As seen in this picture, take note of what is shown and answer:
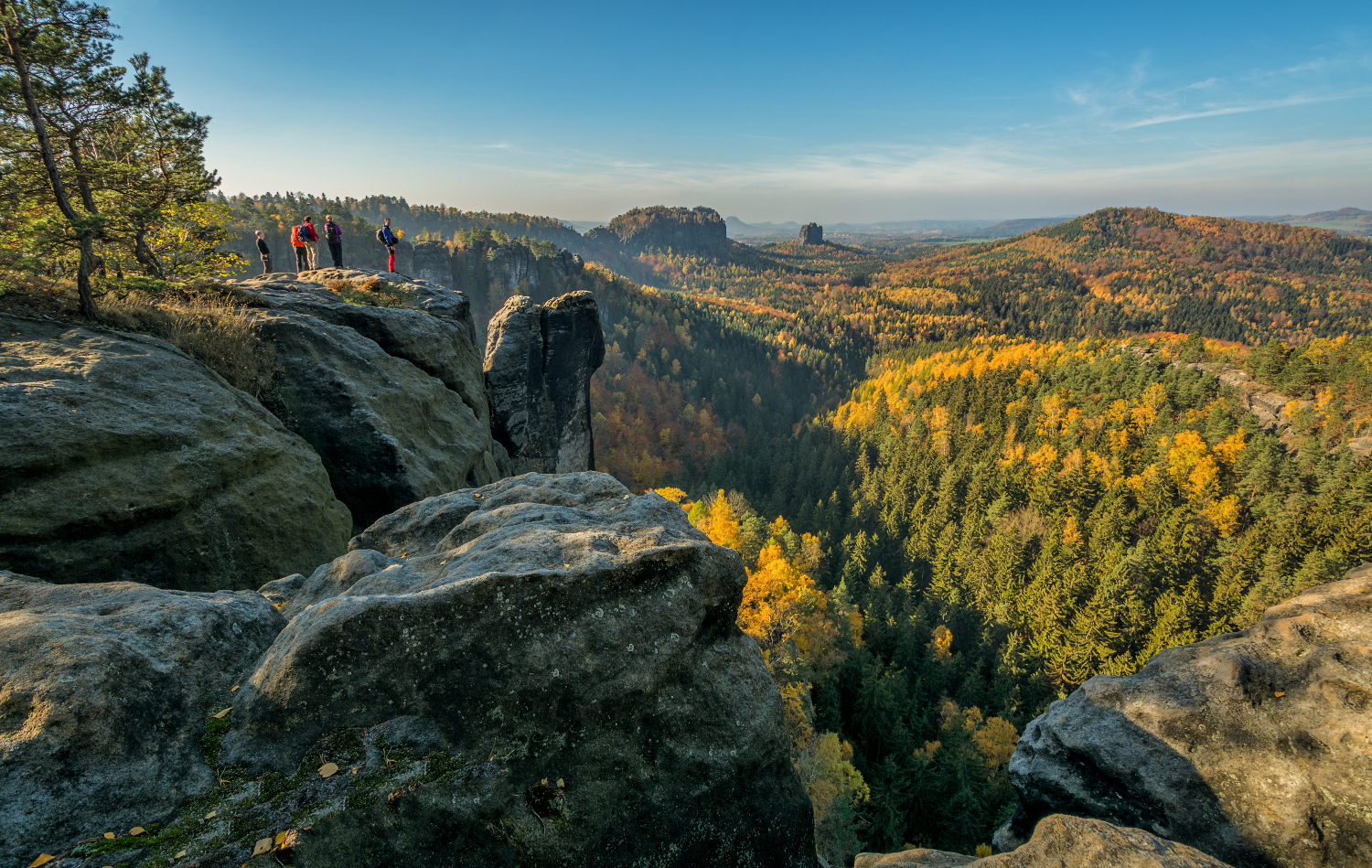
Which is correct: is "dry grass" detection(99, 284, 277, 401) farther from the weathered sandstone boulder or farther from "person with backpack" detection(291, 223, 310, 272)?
the weathered sandstone boulder

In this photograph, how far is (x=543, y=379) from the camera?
28.3 m

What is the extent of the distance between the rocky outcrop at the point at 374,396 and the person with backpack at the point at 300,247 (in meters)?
4.35

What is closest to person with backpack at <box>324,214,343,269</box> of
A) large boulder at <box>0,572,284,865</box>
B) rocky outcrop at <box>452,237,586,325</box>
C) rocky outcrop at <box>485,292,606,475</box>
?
rocky outcrop at <box>485,292,606,475</box>

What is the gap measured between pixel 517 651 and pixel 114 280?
43.7 feet

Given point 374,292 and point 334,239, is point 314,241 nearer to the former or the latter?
point 334,239

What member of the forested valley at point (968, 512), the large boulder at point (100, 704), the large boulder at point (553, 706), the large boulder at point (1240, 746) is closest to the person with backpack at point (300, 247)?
the large boulder at point (100, 704)

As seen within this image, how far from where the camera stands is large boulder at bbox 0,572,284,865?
4113 mm

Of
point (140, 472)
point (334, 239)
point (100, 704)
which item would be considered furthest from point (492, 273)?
point (100, 704)

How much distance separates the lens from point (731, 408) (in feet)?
387

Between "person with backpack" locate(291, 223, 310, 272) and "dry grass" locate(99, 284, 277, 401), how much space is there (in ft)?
28.5

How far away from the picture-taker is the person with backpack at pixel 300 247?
67.6ft

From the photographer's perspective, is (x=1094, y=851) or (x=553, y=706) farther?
(x=553, y=706)

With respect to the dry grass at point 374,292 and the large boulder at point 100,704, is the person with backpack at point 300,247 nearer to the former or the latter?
the dry grass at point 374,292

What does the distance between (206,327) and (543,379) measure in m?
16.9
